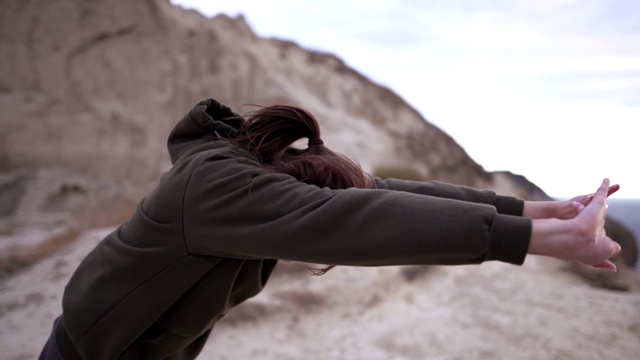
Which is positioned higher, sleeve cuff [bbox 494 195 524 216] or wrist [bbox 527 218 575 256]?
wrist [bbox 527 218 575 256]

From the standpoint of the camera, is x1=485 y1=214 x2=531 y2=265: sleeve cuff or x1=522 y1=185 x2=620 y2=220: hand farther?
x1=522 y1=185 x2=620 y2=220: hand

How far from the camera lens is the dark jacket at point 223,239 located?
723 millimetres

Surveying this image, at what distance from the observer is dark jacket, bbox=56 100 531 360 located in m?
0.72

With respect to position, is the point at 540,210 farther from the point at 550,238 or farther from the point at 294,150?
the point at 294,150

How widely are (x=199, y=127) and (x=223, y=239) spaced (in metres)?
0.31

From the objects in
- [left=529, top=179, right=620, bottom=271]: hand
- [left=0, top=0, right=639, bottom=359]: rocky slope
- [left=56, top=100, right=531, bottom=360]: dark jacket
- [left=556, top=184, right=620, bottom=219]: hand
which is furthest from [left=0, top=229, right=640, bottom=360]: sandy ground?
[left=529, top=179, right=620, bottom=271]: hand

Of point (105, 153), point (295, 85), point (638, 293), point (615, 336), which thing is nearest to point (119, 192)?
point (105, 153)

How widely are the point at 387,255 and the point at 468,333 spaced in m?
2.41

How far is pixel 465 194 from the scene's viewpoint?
1.09m

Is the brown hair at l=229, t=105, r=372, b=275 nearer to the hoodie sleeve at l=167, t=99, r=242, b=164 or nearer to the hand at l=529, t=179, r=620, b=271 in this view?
the hoodie sleeve at l=167, t=99, r=242, b=164

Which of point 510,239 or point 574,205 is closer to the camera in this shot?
point 510,239

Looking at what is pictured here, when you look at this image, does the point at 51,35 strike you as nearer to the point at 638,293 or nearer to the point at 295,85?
the point at 295,85

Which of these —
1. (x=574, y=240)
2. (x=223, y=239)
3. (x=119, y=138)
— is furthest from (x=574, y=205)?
(x=119, y=138)

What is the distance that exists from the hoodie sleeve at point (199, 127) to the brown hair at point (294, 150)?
5cm
